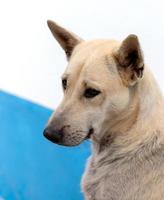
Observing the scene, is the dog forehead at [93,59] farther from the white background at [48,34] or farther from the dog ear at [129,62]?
the white background at [48,34]

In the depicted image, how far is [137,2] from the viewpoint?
2.11 meters

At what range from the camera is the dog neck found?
1.40 metres

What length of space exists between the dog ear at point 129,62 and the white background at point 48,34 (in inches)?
29.8

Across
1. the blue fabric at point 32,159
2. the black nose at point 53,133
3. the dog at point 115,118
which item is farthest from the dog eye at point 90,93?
the blue fabric at point 32,159

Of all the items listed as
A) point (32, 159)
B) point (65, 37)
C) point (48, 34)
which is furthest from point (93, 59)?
point (48, 34)

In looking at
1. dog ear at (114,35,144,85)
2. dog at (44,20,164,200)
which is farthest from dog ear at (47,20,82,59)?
dog ear at (114,35,144,85)

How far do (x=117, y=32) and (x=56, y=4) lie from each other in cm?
31

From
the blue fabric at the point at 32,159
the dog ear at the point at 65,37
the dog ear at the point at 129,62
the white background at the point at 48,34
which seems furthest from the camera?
the white background at the point at 48,34

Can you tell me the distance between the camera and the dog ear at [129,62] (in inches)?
53.0

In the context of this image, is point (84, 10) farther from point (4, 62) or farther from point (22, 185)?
point (22, 185)

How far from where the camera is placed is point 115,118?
142cm

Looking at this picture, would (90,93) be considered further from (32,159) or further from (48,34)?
(48,34)

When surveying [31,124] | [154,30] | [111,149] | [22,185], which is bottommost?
[22,185]

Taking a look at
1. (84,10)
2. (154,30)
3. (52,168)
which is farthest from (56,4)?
(52,168)
